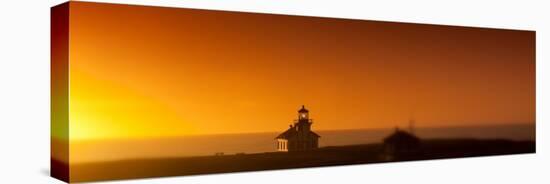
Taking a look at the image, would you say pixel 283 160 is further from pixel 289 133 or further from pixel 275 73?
pixel 275 73

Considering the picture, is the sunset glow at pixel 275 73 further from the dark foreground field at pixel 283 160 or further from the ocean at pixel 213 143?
the dark foreground field at pixel 283 160

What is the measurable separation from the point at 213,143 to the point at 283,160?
0.91 metres

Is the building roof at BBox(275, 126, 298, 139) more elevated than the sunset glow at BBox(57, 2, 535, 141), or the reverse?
the sunset glow at BBox(57, 2, 535, 141)

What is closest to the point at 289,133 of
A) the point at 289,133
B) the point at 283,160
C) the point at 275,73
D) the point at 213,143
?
the point at 289,133

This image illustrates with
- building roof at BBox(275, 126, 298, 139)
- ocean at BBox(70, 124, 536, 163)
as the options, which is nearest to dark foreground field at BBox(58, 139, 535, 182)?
ocean at BBox(70, 124, 536, 163)

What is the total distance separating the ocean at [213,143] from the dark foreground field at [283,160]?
6 cm

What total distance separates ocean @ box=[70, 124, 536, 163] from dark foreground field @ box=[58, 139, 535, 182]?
6 centimetres

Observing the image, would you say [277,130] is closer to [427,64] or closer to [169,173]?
[169,173]

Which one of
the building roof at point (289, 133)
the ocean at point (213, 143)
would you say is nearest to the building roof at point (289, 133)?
the building roof at point (289, 133)

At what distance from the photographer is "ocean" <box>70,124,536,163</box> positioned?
28.8ft

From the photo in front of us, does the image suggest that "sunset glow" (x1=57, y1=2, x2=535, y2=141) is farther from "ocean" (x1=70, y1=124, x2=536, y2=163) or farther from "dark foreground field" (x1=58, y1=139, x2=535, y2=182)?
"dark foreground field" (x1=58, y1=139, x2=535, y2=182)

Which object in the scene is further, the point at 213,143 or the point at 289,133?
the point at 289,133

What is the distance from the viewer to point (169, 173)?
30.1 ft

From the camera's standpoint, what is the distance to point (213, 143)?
31.1 feet
